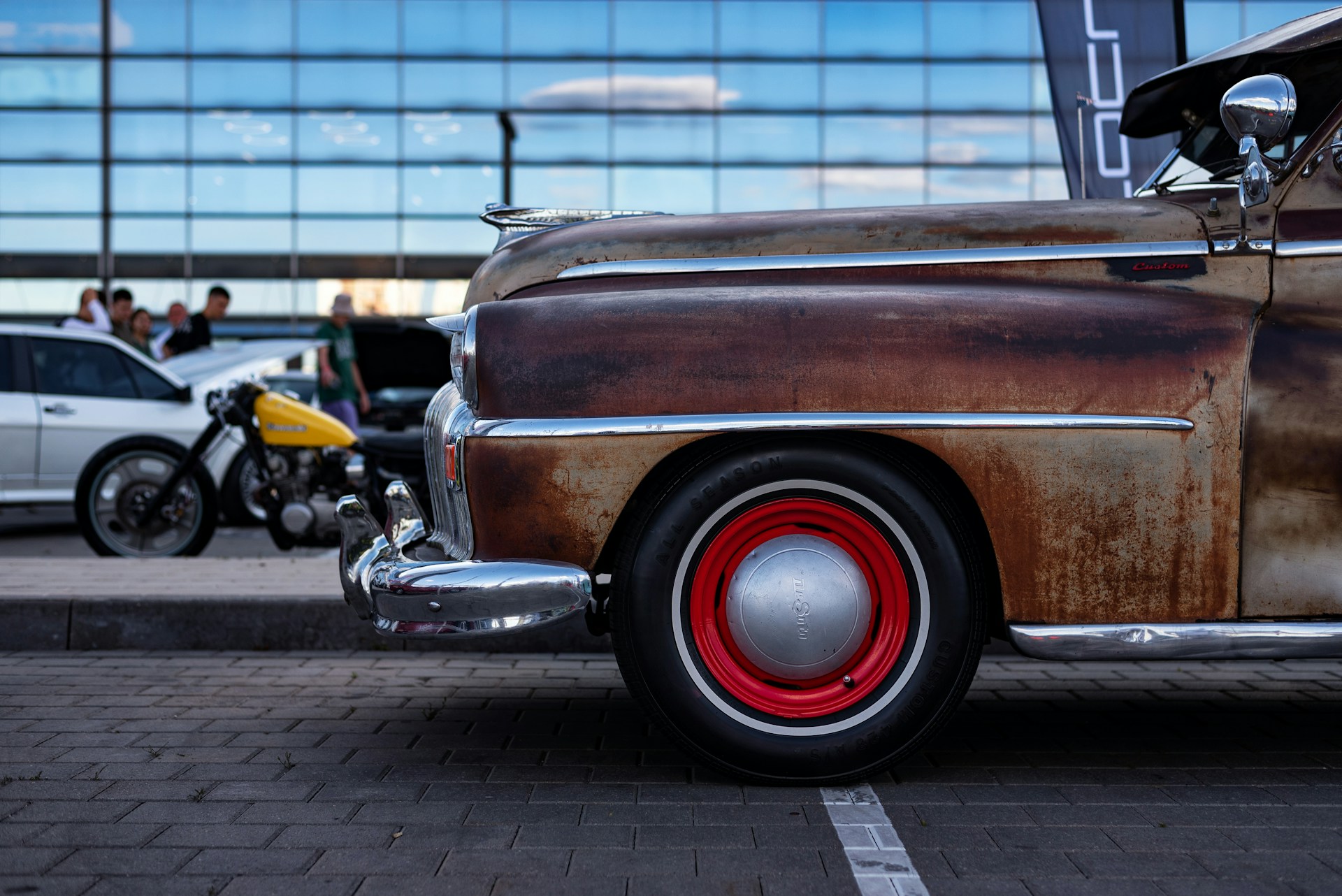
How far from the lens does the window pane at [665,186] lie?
24.0 metres

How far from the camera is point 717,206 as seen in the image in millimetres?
24188

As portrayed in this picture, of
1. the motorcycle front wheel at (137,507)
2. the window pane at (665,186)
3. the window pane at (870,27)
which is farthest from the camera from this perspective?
the window pane at (665,186)

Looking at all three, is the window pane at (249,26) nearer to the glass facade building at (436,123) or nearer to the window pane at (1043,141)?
the glass facade building at (436,123)

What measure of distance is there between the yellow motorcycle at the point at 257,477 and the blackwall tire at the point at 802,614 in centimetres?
328

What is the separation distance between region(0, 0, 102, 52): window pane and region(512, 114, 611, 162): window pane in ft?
28.0

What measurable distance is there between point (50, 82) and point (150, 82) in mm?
2064

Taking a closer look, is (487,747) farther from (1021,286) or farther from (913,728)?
(1021,286)

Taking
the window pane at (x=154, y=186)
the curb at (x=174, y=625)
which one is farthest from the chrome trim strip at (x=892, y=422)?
the window pane at (x=154, y=186)

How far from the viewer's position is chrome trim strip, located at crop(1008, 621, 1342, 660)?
310 centimetres

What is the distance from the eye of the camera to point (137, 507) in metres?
7.69

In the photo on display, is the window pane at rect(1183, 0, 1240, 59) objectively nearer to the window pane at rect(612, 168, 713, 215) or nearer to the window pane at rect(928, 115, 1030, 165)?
the window pane at rect(928, 115, 1030, 165)

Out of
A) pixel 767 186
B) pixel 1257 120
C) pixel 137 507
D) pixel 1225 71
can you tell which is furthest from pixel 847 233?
pixel 767 186

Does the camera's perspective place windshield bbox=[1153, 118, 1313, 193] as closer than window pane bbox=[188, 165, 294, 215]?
Yes

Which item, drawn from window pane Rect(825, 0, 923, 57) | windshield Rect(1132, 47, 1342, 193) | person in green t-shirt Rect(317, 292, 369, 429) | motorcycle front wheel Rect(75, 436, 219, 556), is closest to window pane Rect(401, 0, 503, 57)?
window pane Rect(825, 0, 923, 57)
